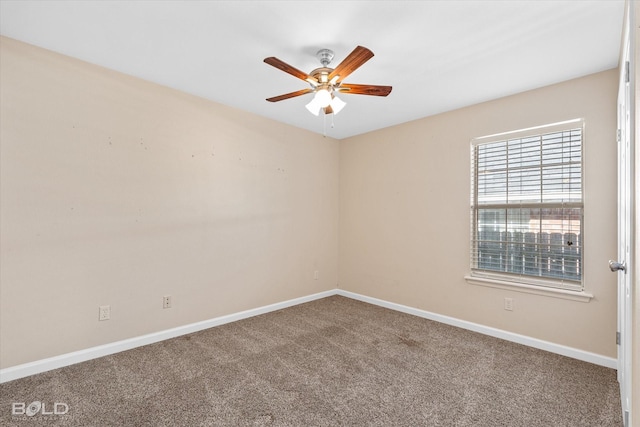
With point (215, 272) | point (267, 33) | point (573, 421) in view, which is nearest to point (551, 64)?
point (267, 33)

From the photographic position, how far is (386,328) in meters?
3.40

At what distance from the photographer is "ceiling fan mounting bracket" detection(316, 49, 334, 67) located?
232cm

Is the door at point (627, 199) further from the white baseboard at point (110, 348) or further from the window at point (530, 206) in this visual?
the white baseboard at point (110, 348)

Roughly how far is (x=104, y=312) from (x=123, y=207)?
0.93 metres

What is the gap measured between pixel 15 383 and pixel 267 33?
3.07 metres

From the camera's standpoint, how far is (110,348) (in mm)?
2695

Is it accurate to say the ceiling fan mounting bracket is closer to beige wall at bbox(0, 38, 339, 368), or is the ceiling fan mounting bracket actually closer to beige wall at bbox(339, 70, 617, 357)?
beige wall at bbox(0, 38, 339, 368)

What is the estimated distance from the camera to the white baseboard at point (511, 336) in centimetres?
261

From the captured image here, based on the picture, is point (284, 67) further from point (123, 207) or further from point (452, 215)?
point (452, 215)

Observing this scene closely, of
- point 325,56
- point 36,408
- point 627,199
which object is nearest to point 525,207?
point 627,199

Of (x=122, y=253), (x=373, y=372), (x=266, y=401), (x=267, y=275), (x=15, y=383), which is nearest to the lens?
(x=266, y=401)

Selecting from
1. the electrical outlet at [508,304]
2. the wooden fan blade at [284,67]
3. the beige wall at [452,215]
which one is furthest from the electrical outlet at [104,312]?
the electrical outlet at [508,304]

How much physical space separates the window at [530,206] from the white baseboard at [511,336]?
1.76 ft

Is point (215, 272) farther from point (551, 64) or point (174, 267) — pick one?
point (551, 64)
